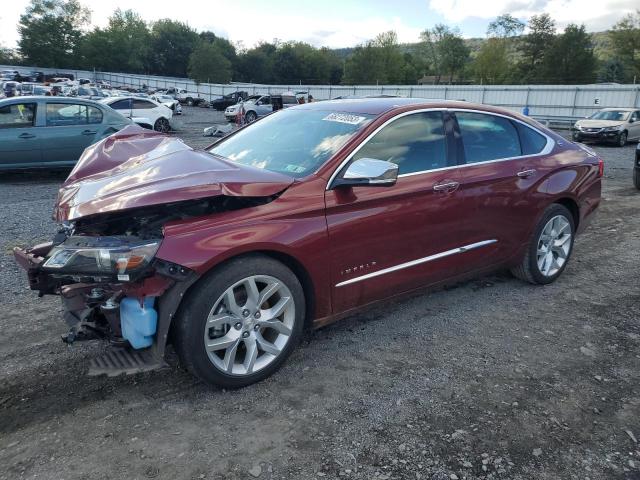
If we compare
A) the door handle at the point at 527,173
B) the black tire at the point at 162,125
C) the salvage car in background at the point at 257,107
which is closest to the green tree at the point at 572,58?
the salvage car in background at the point at 257,107

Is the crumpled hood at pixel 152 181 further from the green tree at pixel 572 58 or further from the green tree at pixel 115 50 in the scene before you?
the green tree at pixel 115 50

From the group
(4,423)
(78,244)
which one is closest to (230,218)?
(78,244)

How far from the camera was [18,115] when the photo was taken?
29.9 ft

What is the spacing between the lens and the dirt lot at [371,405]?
7.80ft

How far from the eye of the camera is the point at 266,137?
3795mm

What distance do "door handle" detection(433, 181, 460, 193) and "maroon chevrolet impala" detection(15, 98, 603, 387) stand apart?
0.01 meters

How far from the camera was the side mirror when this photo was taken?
297cm

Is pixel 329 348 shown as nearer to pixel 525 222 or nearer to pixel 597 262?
pixel 525 222

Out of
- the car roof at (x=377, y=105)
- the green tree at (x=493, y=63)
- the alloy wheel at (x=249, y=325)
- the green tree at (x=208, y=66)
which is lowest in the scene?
the alloy wheel at (x=249, y=325)

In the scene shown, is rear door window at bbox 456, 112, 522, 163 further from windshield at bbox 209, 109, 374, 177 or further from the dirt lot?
the dirt lot

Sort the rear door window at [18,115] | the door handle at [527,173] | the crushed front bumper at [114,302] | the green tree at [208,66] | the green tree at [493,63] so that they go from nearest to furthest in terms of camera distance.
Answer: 1. the crushed front bumper at [114,302]
2. the door handle at [527,173]
3. the rear door window at [18,115]
4. the green tree at [208,66]
5. the green tree at [493,63]

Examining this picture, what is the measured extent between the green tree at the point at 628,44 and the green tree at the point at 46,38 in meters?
81.1

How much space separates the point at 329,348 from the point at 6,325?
2390mm

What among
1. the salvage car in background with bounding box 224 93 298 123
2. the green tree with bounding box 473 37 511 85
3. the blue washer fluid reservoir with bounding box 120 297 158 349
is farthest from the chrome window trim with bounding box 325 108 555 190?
the green tree with bounding box 473 37 511 85
